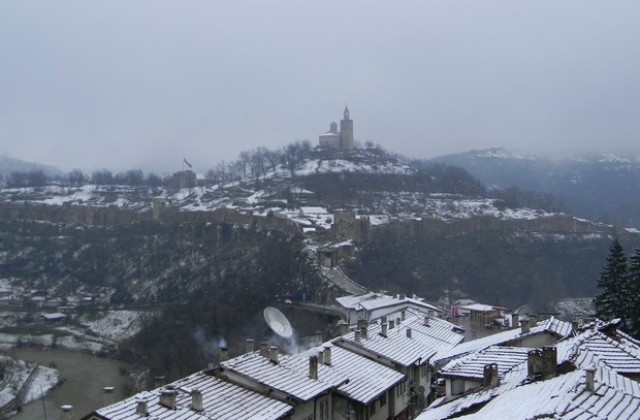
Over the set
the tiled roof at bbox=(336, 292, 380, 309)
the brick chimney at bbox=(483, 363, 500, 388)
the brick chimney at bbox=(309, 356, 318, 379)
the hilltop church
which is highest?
the hilltop church

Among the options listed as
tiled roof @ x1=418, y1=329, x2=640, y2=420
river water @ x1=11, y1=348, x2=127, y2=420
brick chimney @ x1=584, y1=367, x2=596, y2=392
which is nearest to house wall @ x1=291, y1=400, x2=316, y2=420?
tiled roof @ x1=418, y1=329, x2=640, y2=420

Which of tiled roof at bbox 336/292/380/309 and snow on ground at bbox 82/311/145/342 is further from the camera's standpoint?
snow on ground at bbox 82/311/145/342

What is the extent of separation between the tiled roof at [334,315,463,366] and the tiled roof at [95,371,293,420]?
17.8ft

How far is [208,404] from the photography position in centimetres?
1184

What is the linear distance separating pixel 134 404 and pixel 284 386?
3.06 meters

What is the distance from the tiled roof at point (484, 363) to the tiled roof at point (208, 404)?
293cm

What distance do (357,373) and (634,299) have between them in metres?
9.01

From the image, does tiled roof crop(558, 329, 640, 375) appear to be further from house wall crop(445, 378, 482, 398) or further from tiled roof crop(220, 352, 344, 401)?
tiled roof crop(220, 352, 344, 401)

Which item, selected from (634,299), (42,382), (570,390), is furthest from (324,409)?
(42,382)

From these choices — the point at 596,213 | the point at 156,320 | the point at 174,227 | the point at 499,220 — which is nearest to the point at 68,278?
the point at 174,227

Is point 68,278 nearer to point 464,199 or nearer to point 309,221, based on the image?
point 309,221

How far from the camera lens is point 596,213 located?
116250mm

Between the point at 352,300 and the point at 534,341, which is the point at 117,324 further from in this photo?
the point at 534,341

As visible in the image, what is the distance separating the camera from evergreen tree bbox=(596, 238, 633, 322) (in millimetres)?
21578
